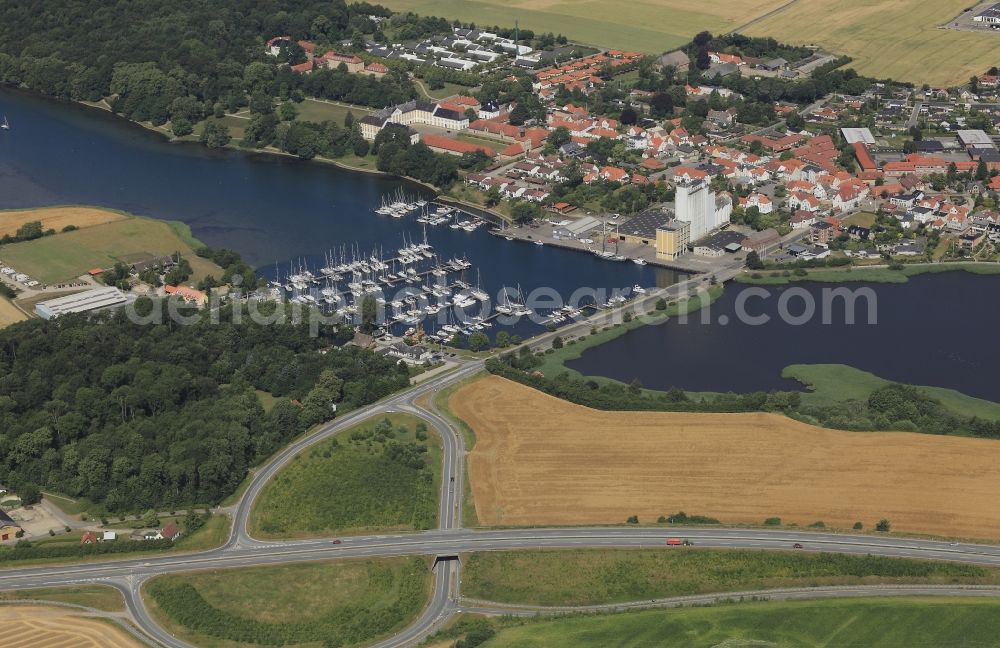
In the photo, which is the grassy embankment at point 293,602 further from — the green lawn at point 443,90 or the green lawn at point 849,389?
the green lawn at point 443,90

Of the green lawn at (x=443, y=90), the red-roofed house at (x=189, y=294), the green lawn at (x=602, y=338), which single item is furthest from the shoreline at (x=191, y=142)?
the green lawn at (x=602, y=338)

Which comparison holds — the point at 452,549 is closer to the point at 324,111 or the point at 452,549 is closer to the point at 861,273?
the point at 861,273

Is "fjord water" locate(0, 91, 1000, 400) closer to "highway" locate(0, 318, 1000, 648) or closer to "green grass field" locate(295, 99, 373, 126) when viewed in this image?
"green grass field" locate(295, 99, 373, 126)

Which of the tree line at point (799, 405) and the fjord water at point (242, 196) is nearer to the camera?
the tree line at point (799, 405)

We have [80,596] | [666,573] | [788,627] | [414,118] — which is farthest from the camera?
[414,118]

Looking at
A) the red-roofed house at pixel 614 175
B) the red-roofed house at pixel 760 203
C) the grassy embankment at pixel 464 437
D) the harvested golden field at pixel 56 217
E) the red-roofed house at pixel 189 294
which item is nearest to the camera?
the grassy embankment at pixel 464 437

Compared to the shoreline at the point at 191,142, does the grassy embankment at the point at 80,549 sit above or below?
below

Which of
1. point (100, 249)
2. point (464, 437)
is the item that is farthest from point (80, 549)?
point (100, 249)
